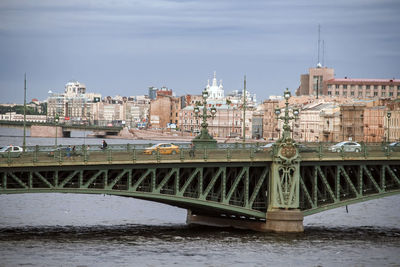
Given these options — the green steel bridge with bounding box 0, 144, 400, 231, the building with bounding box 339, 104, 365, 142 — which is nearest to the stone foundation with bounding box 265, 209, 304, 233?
the green steel bridge with bounding box 0, 144, 400, 231

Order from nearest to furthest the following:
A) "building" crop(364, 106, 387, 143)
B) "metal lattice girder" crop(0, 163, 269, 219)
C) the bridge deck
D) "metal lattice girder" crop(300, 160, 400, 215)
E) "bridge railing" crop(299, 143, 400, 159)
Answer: "metal lattice girder" crop(0, 163, 269, 219) < the bridge deck < "metal lattice girder" crop(300, 160, 400, 215) < "bridge railing" crop(299, 143, 400, 159) < "building" crop(364, 106, 387, 143)

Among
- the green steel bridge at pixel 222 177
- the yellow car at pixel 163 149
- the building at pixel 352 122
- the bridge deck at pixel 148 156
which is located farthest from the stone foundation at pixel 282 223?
the building at pixel 352 122

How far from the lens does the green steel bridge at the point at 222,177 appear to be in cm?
→ 5394

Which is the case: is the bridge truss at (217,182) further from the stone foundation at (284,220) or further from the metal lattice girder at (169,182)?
the stone foundation at (284,220)

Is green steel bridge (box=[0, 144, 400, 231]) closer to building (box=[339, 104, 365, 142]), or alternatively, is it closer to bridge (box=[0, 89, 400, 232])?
bridge (box=[0, 89, 400, 232])

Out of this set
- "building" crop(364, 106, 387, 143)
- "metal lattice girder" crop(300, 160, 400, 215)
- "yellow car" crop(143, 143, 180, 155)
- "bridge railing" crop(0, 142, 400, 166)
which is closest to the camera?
"bridge railing" crop(0, 142, 400, 166)

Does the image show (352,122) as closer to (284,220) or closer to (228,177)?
(228,177)

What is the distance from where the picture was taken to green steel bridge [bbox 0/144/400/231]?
53.9 m

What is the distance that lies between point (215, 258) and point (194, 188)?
24.2ft

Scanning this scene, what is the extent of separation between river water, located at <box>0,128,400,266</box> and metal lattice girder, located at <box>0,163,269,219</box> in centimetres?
216

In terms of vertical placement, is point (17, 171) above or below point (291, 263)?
above

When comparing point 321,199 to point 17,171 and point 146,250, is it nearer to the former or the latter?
point 146,250

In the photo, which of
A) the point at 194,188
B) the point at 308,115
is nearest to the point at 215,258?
the point at 194,188

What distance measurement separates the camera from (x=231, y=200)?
195ft
